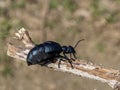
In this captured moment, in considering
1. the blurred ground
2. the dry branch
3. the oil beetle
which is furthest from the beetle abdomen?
the blurred ground

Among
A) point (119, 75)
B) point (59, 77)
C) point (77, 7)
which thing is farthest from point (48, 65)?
Answer: point (77, 7)

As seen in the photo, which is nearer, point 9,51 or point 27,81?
point 9,51

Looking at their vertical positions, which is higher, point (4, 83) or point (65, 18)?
point (65, 18)

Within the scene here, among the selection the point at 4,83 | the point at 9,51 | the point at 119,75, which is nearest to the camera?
the point at 119,75

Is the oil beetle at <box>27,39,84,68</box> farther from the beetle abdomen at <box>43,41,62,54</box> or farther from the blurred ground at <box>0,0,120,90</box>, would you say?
the blurred ground at <box>0,0,120,90</box>

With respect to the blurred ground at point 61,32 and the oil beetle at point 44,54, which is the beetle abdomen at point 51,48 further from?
the blurred ground at point 61,32

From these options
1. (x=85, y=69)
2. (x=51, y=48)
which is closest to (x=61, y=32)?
(x=51, y=48)

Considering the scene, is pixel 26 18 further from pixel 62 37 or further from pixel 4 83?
pixel 4 83

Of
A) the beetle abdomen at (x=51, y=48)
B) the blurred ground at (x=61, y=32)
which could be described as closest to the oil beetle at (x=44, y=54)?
the beetle abdomen at (x=51, y=48)
